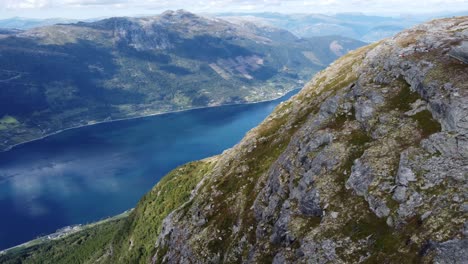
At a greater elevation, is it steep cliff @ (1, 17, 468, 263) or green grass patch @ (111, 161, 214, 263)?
steep cliff @ (1, 17, 468, 263)

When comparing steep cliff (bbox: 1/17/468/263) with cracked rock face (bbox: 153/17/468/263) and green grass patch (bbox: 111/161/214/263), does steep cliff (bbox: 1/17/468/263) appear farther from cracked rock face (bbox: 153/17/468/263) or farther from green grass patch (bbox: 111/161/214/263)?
green grass patch (bbox: 111/161/214/263)

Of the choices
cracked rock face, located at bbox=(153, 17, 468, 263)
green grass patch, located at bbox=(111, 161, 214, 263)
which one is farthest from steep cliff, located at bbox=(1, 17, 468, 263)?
green grass patch, located at bbox=(111, 161, 214, 263)

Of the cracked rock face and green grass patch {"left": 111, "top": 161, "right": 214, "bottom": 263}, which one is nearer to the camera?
the cracked rock face

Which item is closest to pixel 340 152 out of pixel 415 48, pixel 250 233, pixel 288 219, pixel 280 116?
pixel 288 219

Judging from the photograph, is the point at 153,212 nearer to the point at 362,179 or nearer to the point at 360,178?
the point at 360,178

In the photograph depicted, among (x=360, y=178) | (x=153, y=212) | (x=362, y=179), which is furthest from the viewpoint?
(x=153, y=212)

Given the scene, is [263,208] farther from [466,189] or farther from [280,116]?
[280,116]

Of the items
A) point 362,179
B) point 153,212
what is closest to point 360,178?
point 362,179

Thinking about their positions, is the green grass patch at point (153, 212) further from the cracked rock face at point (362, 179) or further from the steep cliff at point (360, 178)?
the cracked rock face at point (362, 179)

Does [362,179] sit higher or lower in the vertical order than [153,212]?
higher
